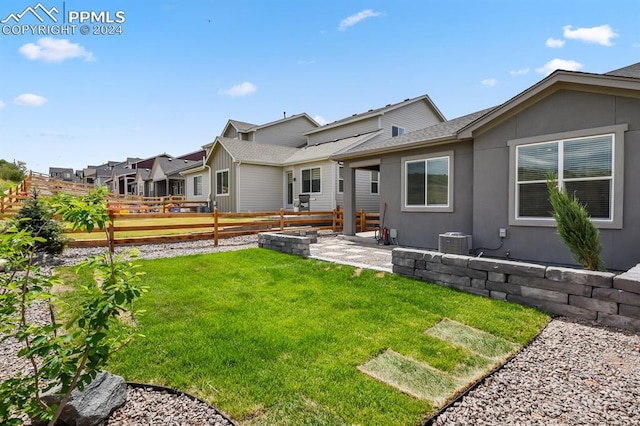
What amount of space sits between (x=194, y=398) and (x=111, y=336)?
0.86 meters

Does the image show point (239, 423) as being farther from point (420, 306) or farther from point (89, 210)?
point (420, 306)

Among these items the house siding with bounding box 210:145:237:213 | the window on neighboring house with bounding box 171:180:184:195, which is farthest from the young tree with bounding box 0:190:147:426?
the window on neighboring house with bounding box 171:180:184:195

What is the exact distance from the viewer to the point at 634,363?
303cm

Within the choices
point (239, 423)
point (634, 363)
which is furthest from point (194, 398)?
point (634, 363)

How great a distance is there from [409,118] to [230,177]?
10647 millimetres

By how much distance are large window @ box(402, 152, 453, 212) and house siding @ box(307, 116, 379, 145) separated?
831 cm

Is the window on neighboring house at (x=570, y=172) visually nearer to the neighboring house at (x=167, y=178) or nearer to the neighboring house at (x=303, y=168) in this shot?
the neighboring house at (x=303, y=168)

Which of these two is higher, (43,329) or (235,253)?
(43,329)

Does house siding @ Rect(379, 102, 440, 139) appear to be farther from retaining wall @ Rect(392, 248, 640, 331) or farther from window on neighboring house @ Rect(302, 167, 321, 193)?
retaining wall @ Rect(392, 248, 640, 331)

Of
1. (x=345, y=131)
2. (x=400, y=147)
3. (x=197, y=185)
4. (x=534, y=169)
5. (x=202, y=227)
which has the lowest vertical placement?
(x=202, y=227)

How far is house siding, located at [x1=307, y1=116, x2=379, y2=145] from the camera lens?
1723cm

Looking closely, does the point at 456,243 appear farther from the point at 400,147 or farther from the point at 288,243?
the point at 288,243

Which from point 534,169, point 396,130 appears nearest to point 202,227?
point 534,169

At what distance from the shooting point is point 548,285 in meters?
4.26
